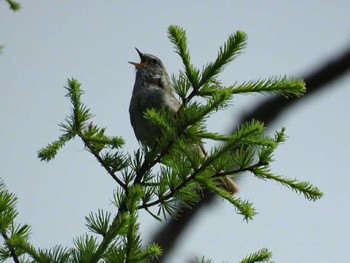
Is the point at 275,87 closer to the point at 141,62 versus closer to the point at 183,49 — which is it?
the point at 183,49

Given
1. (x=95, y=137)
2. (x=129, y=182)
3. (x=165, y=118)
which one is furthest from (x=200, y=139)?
(x=95, y=137)

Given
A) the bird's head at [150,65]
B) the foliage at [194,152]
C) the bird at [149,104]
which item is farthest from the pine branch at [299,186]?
the bird's head at [150,65]

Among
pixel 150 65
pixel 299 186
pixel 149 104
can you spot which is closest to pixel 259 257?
pixel 299 186

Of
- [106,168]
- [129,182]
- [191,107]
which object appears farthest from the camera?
[106,168]

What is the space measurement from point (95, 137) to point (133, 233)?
98cm

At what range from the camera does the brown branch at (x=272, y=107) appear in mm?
3248

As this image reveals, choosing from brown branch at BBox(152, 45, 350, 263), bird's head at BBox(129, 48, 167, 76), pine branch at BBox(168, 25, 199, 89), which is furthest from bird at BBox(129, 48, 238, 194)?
pine branch at BBox(168, 25, 199, 89)

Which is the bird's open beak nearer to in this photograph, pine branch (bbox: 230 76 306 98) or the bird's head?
the bird's head

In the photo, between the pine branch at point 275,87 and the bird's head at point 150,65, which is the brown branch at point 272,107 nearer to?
the pine branch at point 275,87

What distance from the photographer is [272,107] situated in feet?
11.0

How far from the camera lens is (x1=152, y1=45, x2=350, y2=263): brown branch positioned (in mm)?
3248

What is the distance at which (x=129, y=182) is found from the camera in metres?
2.84

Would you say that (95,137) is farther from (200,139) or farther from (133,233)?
(133,233)

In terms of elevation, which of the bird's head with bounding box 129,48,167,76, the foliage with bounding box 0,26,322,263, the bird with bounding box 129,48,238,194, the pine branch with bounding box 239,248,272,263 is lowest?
the pine branch with bounding box 239,248,272,263
